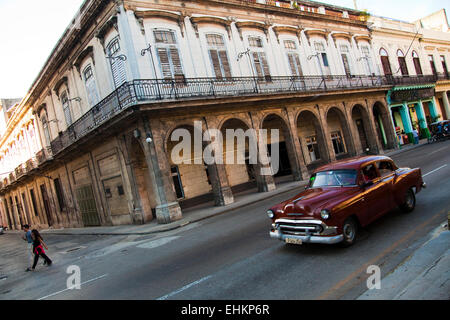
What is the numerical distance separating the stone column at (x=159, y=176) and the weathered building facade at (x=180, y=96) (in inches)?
1.9

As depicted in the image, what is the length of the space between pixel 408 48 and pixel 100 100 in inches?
1206

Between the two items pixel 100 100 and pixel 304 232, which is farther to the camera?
pixel 100 100

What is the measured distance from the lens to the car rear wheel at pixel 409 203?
7395 millimetres

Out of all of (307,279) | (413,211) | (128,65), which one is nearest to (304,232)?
(307,279)

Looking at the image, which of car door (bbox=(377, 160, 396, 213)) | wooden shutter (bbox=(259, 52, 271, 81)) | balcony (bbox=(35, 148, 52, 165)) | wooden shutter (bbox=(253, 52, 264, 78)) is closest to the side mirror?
car door (bbox=(377, 160, 396, 213))

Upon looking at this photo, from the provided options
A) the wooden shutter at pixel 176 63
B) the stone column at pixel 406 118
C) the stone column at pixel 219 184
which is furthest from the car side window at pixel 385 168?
the stone column at pixel 406 118

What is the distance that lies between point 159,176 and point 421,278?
1135 cm

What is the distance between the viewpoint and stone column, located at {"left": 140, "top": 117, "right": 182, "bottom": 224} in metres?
13.7

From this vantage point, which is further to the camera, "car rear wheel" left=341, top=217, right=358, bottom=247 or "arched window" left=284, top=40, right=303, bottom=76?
"arched window" left=284, top=40, right=303, bottom=76

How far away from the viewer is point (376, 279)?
4.35 meters

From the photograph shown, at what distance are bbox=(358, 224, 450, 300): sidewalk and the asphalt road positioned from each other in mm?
253

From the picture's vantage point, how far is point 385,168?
7277mm

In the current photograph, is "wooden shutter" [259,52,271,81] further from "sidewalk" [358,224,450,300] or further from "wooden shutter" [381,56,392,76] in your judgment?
"sidewalk" [358,224,450,300]

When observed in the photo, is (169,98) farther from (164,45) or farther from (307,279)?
(307,279)
